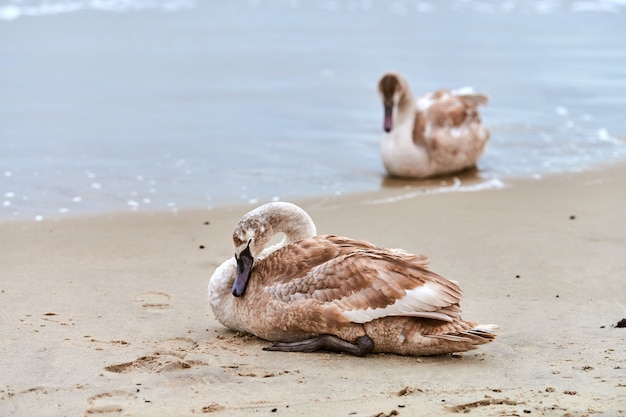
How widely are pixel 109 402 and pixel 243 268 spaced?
166 cm

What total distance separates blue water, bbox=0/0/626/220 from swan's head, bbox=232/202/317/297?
3.37m

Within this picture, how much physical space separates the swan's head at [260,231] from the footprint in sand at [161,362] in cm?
60

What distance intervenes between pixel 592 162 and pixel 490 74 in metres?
5.44

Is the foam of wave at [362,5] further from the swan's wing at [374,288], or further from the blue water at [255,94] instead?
the swan's wing at [374,288]

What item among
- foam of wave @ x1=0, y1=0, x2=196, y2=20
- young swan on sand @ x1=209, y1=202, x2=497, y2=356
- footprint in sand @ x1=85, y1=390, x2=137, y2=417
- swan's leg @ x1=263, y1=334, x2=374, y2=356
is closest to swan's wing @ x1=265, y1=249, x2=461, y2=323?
young swan on sand @ x1=209, y1=202, x2=497, y2=356

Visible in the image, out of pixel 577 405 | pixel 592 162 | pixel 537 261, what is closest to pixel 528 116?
pixel 592 162

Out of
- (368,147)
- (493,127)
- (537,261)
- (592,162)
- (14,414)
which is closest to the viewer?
(14,414)

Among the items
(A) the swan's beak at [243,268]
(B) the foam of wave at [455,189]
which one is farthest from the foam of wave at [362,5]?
(A) the swan's beak at [243,268]

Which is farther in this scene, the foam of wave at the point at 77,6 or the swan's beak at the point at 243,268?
the foam of wave at the point at 77,6

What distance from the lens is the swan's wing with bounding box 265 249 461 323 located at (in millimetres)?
6172

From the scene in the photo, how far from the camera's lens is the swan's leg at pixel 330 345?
6.24 meters

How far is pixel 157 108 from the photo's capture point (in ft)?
48.0

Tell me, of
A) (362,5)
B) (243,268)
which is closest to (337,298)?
(243,268)

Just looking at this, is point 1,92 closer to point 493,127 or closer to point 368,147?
point 368,147
